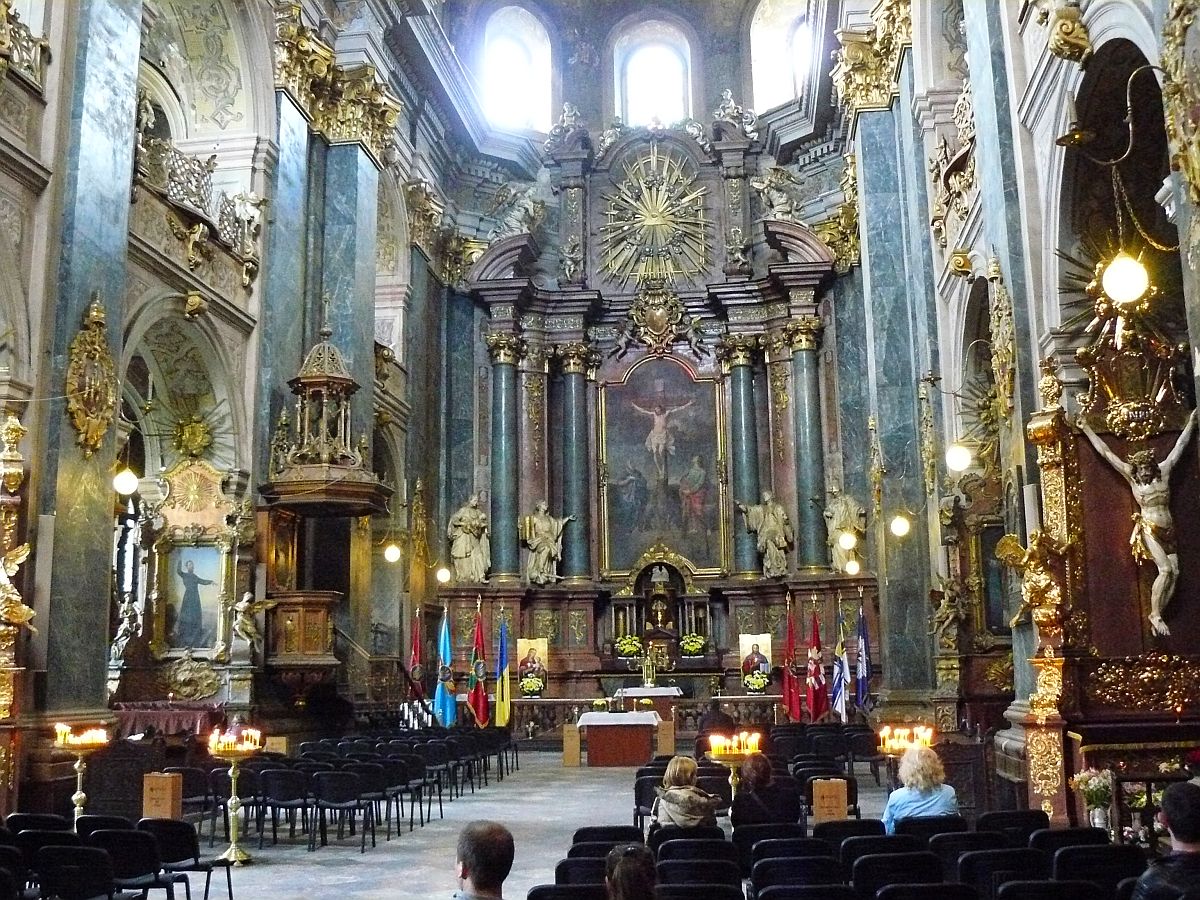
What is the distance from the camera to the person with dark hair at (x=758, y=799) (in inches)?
329

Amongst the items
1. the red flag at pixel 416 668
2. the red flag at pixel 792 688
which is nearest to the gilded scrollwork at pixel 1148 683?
the red flag at pixel 792 688

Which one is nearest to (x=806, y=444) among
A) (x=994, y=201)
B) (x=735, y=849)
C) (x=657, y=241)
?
(x=657, y=241)

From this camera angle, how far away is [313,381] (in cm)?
1775

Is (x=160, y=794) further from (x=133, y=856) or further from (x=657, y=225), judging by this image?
(x=657, y=225)

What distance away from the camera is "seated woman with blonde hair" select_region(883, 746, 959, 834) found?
7.74 metres

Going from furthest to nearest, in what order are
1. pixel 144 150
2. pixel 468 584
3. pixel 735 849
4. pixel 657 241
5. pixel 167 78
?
pixel 657 241 < pixel 468 584 < pixel 167 78 < pixel 144 150 < pixel 735 849

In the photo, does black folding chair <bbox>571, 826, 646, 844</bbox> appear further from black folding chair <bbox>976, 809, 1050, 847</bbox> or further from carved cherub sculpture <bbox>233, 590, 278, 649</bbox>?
carved cherub sculpture <bbox>233, 590, 278, 649</bbox>

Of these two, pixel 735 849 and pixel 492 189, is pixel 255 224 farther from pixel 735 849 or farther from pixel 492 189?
pixel 735 849

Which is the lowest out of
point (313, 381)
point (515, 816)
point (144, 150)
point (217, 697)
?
point (515, 816)

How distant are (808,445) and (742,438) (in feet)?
4.98

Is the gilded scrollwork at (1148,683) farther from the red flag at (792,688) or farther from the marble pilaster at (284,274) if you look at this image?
the marble pilaster at (284,274)

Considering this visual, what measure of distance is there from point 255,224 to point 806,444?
12882 mm

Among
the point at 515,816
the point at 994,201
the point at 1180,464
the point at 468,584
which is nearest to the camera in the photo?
the point at 1180,464

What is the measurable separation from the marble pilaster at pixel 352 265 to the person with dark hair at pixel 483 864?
16.2 m
